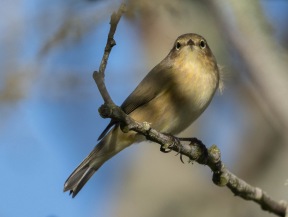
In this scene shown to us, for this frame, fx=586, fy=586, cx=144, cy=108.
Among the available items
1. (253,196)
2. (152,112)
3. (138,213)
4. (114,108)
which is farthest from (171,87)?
(138,213)

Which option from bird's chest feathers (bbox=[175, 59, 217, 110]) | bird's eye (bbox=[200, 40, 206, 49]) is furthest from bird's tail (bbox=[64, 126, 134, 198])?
bird's eye (bbox=[200, 40, 206, 49])

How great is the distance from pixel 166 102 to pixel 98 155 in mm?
626

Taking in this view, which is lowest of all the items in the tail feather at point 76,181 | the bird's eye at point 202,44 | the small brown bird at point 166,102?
the tail feather at point 76,181

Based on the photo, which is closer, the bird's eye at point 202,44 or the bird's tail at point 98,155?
the bird's tail at point 98,155

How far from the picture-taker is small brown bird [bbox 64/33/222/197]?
13.3 feet

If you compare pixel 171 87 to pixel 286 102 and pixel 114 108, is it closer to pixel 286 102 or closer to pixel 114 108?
pixel 114 108

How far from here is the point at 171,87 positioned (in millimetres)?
4254

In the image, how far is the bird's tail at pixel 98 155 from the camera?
411 cm

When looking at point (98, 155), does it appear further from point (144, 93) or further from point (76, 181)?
point (144, 93)

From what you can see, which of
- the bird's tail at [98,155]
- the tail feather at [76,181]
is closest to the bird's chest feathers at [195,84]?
the bird's tail at [98,155]

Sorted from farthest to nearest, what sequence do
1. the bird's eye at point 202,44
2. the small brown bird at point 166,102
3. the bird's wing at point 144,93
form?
the bird's eye at point 202,44 < the bird's wing at point 144,93 < the small brown bird at point 166,102

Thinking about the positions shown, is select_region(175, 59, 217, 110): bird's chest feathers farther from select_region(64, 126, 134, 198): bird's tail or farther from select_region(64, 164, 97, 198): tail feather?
select_region(64, 164, 97, 198): tail feather

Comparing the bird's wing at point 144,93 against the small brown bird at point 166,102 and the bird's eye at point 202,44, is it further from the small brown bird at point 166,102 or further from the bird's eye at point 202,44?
the bird's eye at point 202,44

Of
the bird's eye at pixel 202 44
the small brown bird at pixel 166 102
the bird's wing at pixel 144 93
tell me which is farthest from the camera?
the bird's eye at pixel 202 44
